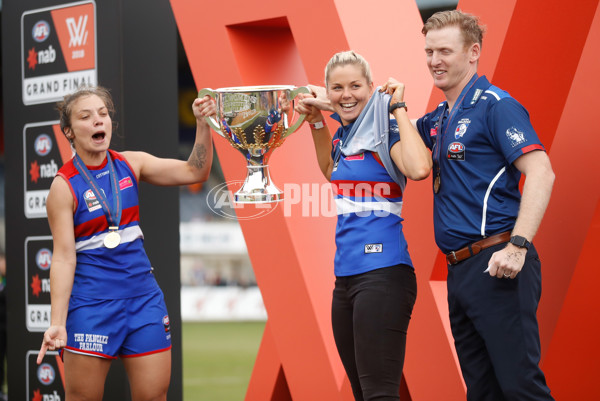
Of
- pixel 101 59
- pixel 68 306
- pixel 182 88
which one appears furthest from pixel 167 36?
pixel 182 88

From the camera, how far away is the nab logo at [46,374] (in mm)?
5109

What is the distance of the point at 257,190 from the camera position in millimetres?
3217

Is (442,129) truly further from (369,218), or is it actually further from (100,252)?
(100,252)

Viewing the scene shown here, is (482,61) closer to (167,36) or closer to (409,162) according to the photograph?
(409,162)

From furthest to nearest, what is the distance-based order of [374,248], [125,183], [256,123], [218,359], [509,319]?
1. [218,359]
2. [125,183]
3. [256,123]
4. [374,248]
5. [509,319]

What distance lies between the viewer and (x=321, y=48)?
4.14m

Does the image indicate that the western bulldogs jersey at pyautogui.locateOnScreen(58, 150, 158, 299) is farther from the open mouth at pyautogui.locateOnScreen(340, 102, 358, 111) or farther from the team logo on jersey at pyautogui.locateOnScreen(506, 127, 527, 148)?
the team logo on jersey at pyautogui.locateOnScreen(506, 127, 527, 148)

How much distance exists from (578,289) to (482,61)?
3.46ft

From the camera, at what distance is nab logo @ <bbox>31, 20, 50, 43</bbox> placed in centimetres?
520

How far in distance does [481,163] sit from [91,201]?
5.18 ft

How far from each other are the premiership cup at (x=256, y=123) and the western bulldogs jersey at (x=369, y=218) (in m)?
0.36

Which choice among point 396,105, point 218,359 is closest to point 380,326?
point 396,105

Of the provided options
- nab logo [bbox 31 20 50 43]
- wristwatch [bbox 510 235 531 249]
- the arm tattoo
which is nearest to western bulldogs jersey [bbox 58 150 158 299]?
the arm tattoo

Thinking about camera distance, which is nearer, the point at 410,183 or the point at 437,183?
the point at 437,183
